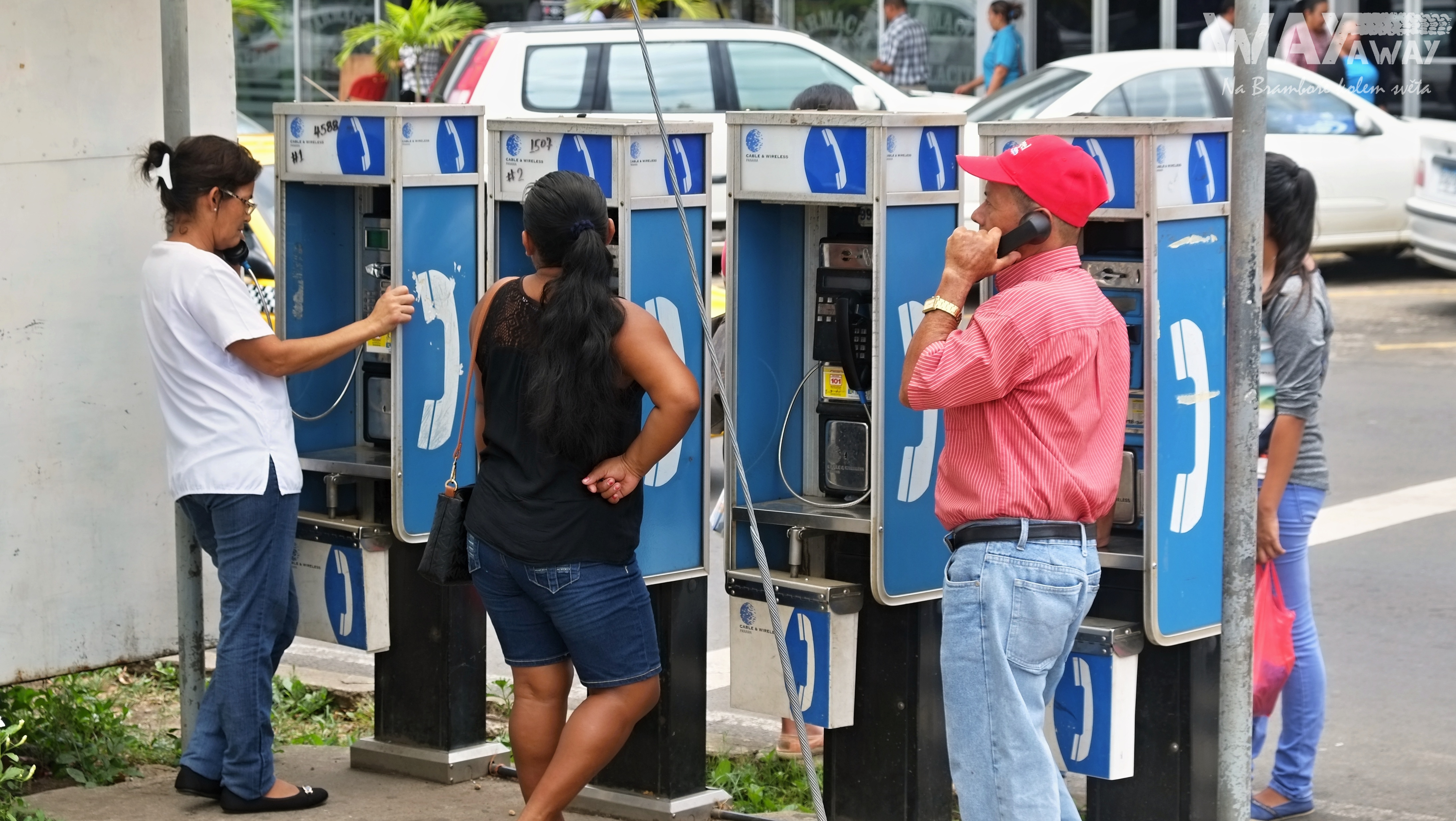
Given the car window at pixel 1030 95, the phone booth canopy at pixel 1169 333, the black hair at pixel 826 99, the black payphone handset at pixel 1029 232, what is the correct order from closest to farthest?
the black payphone handset at pixel 1029 232, the phone booth canopy at pixel 1169 333, the black hair at pixel 826 99, the car window at pixel 1030 95

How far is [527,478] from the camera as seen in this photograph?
12.9 ft

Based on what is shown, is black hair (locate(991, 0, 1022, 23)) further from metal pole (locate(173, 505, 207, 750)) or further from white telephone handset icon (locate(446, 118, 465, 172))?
metal pole (locate(173, 505, 207, 750))

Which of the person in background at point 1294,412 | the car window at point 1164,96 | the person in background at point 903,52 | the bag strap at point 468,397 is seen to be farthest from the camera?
the person in background at point 903,52

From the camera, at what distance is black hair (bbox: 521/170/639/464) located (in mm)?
3801

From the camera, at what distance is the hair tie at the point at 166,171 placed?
176 inches

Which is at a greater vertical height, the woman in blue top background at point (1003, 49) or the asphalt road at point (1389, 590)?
the woman in blue top background at point (1003, 49)

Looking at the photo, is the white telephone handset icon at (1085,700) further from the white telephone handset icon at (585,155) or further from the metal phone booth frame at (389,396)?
the metal phone booth frame at (389,396)

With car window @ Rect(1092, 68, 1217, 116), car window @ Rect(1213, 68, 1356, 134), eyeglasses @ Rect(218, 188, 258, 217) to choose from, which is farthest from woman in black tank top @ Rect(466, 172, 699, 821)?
car window @ Rect(1213, 68, 1356, 134)

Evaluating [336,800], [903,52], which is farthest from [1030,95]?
Result: [336,800]

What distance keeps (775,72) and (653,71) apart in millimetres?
1205

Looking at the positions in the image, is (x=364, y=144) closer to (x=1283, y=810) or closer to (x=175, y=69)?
(x=175, y=69)

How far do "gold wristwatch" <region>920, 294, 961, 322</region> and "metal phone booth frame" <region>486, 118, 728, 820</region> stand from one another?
825 millimetres

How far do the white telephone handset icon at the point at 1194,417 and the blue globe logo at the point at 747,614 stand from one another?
3.42 feet

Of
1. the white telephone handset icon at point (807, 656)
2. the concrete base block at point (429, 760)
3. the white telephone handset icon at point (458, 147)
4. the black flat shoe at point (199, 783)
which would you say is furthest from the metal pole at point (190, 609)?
the white telephone handset icon at point (807, 656)
